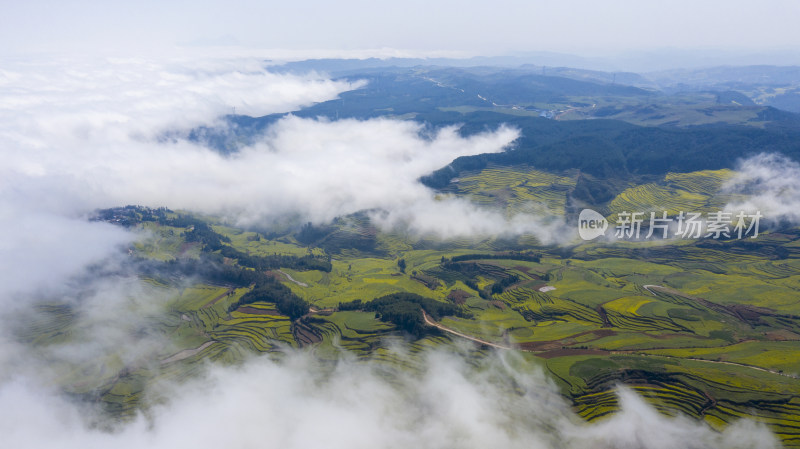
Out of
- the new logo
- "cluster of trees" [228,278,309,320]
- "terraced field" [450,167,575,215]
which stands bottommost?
"cluster of trees" [228,278,309,320]

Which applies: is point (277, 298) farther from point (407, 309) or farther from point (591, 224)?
point (591, 224)

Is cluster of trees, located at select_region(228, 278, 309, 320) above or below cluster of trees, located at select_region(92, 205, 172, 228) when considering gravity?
below

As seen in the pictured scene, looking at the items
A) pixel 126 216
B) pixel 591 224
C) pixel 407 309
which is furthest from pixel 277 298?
pixel 591 224

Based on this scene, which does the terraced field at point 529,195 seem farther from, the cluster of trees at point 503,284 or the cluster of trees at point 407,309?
the cluster of trees at point 407,309

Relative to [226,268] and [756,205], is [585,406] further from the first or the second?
[756,205]

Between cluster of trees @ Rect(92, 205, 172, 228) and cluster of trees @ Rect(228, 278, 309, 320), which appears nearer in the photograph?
cluster of trees @ Rect(228, 278, 309, 320)

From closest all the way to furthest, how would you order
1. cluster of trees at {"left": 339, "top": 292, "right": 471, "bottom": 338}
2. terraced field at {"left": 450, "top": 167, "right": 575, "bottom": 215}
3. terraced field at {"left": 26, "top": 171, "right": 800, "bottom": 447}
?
terraced field at {"left": 26, "top": 171, "right": 800, "bottom": 447} → cluster of trees at {"left": 339, "top": 292, "right": 471, "bottom": 338} → terraced field at {"left": 450, "top": 167, "right": 575, "bottom": 215}

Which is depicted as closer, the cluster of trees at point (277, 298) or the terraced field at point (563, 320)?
the terraced field at point (563, 320)

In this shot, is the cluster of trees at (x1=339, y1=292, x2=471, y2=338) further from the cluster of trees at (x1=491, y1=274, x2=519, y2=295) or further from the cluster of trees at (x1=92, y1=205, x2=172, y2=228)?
the cluster of trees at (x1=92, y1=205, x2=172, y2=228)

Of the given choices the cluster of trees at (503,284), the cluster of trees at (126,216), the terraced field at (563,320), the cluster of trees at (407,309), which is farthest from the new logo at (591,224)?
the cluster of trees at (126,216)

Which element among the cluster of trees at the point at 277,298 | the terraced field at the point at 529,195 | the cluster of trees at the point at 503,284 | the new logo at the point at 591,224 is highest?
the terraced field at the point at 529,195

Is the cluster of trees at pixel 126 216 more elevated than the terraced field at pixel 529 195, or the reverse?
the terraced field at pixel 529 195

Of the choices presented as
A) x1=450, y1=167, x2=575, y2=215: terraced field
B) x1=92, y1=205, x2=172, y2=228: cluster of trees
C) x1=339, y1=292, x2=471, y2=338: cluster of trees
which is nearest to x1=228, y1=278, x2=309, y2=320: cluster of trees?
x1=339, y1=292, x2=471, y2=338: cluster of trees
